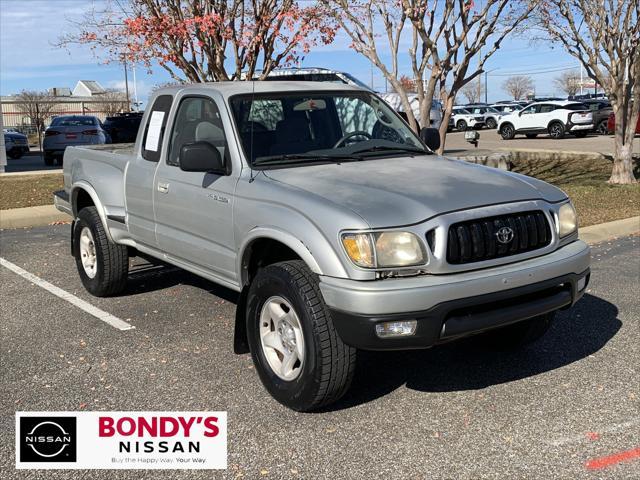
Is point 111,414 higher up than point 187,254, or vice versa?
point 187,254

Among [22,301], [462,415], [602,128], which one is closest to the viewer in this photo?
[462,415]

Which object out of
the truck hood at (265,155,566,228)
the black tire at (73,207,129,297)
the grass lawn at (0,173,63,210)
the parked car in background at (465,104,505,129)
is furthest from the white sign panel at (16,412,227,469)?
the parked car in background at (465,104,505,129)

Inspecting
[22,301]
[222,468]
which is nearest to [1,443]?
[222,468]

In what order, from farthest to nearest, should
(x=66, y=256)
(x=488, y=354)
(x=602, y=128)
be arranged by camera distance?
(x=602, y=128) < (x=66, y=256) < (x=488, y=354)

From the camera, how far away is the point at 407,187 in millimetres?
4266

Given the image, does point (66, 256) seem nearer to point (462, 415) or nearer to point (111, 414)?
point (111, 414)

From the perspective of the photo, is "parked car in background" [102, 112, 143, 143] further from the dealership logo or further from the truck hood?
the dealership logo

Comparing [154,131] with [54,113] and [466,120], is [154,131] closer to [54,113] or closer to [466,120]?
[54,113]

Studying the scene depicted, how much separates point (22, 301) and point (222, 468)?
12.5ft

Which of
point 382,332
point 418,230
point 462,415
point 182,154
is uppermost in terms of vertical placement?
point 182,154

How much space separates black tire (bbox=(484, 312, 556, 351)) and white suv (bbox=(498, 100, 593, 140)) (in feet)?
89.7

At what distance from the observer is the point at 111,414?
13.8 ft

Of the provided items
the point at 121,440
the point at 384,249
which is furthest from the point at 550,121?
the point at 121,440

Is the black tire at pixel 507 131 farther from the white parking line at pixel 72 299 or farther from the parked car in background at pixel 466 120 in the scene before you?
the white parking line at pixel 72 299
